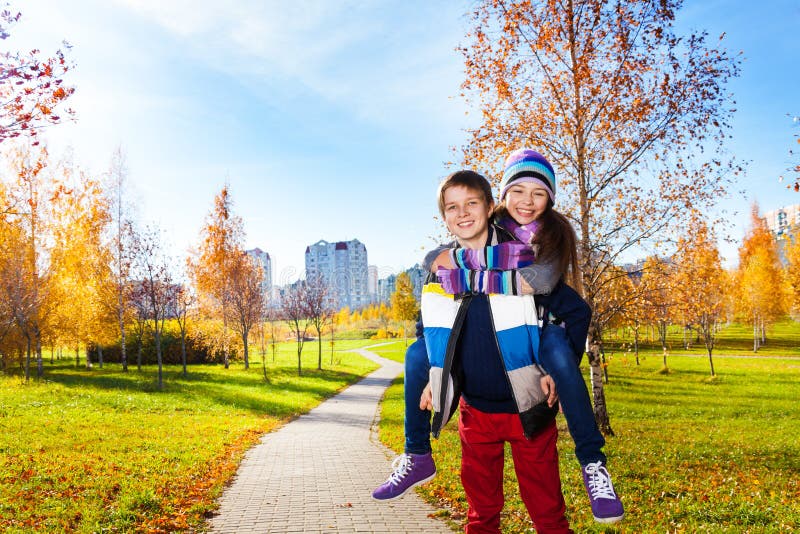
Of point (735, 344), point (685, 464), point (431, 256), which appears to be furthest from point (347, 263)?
point (431, 256)

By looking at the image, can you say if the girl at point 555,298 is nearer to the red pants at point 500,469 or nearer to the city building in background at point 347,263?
the red pants at point 500,469

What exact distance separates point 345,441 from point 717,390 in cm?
1884

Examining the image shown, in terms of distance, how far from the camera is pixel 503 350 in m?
2.74

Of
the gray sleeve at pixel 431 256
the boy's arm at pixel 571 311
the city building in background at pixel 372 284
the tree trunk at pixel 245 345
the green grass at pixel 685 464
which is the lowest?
the green grass at pixel 685 464

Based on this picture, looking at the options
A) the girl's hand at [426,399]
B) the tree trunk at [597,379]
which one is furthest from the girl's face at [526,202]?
the tree trunk at [597,379]

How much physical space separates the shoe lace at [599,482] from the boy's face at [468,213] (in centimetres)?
123

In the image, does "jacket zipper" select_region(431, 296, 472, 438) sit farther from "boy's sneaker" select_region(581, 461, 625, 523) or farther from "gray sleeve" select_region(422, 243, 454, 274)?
"boy's sneaker" select_region(581, 461, 625, 523)

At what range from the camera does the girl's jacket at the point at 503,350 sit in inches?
107

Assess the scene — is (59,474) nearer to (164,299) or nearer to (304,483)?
(304,483)

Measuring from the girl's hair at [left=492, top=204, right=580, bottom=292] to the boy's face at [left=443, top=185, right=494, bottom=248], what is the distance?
17 cm

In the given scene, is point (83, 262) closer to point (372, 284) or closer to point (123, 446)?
point (123, 446)

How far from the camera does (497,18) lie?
12438 mm

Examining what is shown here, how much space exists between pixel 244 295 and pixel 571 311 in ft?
92.7

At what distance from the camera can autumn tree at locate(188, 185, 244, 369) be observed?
33156 millimetres
